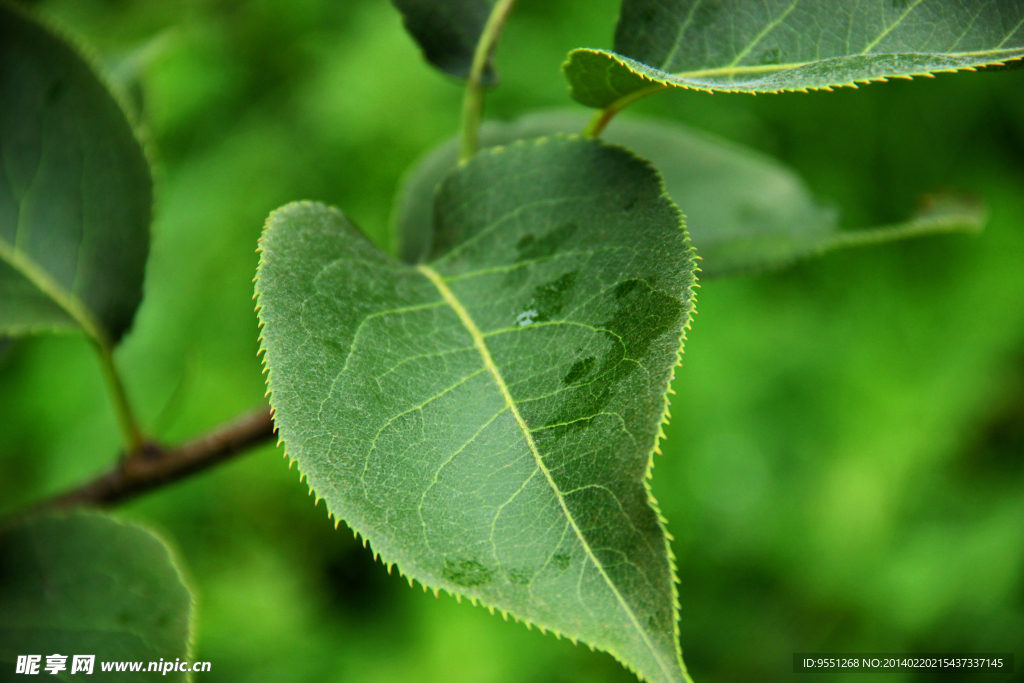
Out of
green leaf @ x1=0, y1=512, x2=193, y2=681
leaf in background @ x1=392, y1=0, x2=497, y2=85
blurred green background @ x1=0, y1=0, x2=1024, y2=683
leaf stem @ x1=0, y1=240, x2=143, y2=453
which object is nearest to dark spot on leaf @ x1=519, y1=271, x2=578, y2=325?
leaf in background @ x1=392, y1=0, x2=497, y2=85

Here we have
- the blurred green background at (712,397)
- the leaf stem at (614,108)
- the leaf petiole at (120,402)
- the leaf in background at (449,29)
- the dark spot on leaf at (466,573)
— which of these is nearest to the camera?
the dark spot on leaf at (466,573)

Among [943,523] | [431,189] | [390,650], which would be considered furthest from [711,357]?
[431,189]

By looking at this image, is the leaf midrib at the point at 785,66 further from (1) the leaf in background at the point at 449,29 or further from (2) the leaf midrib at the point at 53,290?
(2) the leaf midrib at the point at 53,290

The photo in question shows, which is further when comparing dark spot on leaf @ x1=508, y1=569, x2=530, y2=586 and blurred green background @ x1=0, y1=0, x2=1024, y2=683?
blurred green background @ x1=0, y1=0, x2=1024, y2=683

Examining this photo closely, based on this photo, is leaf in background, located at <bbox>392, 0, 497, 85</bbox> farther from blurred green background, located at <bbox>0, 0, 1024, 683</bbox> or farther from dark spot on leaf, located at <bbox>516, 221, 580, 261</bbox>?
blurred green background, located at <bbox>0, 0, 1024, 683</bbox>

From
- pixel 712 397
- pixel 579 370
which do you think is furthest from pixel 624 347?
pixel 712 397

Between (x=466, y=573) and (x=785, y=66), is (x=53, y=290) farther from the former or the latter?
(x=785, y=66)

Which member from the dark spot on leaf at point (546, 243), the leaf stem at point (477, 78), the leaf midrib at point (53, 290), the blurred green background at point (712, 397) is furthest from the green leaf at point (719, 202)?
the blurred green background at point (712, 397)
